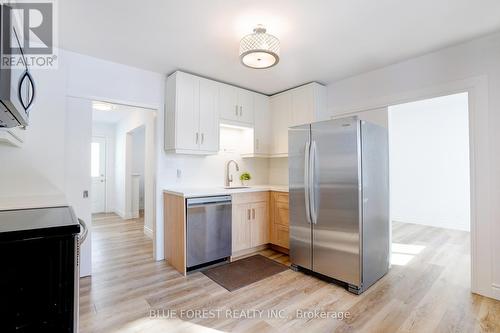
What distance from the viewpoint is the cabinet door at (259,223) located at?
3352 millimetres

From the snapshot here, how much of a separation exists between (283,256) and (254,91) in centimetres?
263

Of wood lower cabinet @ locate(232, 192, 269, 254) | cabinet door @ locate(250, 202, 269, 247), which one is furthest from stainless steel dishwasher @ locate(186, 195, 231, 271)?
cabinet door @ locate(250, 202, 269, 247)

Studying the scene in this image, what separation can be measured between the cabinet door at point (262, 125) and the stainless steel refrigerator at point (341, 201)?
1081 mm

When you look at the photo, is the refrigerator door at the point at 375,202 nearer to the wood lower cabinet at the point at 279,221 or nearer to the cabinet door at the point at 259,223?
the wood lower cabinet at the point at 279,221

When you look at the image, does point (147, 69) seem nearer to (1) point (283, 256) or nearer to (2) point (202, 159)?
(2) point (202, 159)

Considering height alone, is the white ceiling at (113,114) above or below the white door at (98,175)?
above

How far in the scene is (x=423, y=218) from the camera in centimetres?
523

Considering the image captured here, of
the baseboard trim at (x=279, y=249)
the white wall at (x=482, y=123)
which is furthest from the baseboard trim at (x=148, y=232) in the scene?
the white wall at (x=482, y=123)

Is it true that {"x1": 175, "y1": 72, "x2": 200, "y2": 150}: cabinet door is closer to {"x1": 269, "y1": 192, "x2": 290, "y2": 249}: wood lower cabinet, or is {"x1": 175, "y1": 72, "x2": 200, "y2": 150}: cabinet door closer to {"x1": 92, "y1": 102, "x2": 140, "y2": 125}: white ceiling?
{"x1": 269, "y1": 192, "x2": 290, "y2": 249}: wood lower cabinet

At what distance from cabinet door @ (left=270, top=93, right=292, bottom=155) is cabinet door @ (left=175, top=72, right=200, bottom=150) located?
140 centimetres

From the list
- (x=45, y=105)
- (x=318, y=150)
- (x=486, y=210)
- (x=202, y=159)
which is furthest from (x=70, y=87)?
(x=486, y=210)

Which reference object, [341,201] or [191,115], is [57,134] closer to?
[191,115]

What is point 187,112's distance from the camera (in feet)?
10.2

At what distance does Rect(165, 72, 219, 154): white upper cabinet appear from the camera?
3.03m
